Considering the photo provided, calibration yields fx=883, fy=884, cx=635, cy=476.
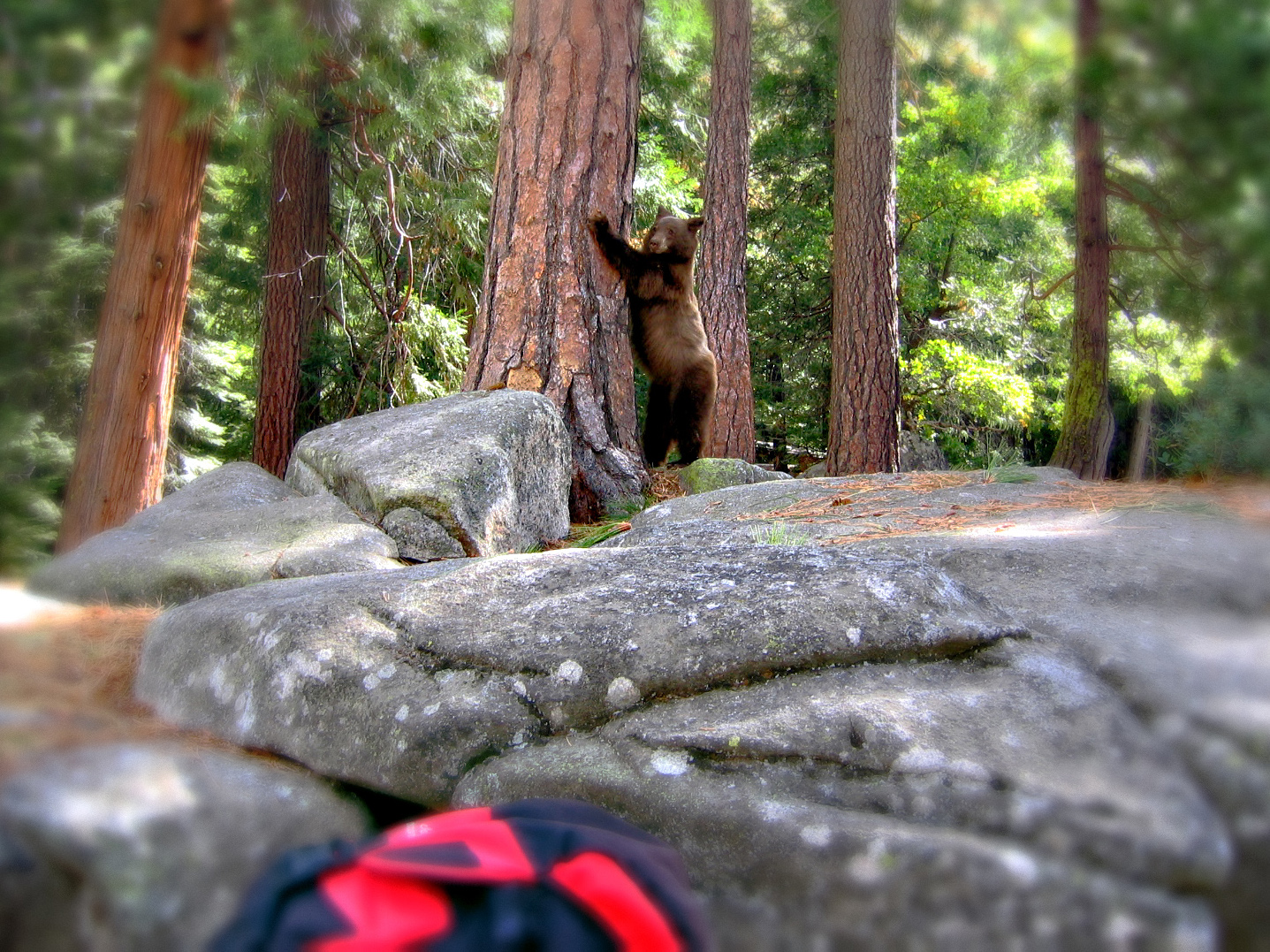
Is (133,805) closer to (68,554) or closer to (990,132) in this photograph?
(68,554)

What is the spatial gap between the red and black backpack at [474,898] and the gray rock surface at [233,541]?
3.18ft

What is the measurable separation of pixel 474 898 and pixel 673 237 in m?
6.24

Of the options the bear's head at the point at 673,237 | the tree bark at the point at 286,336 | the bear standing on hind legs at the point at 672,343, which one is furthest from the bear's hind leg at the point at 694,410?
the tree bark at the point at 286,336

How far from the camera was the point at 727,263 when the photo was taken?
388 inches

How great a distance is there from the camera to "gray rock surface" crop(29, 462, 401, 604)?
2.23m

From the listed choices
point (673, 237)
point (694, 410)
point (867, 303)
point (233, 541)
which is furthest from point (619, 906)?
point (867, 303)

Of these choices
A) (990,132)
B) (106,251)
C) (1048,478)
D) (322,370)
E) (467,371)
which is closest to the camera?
(106,251)

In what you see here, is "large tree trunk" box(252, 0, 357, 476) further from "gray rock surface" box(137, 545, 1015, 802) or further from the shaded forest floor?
the shaded forest floor

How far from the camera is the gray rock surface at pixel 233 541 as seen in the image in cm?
223

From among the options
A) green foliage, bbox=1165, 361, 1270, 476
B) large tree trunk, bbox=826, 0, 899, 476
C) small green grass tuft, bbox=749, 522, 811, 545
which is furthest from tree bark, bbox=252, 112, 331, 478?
green foliage, bbox=1165, 361, 1270, 476

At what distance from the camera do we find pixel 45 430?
1036mm

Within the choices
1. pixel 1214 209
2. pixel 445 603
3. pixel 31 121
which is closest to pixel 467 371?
pixel 445 603

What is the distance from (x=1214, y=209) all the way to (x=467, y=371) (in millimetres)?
3935

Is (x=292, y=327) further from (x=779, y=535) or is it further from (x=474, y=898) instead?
(x=474, y=898)
